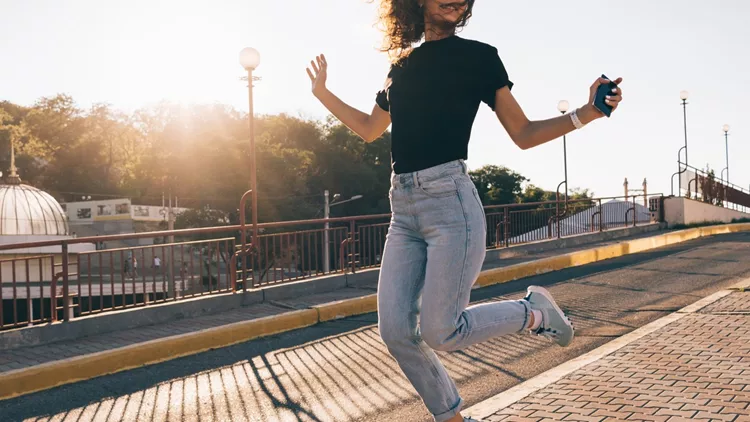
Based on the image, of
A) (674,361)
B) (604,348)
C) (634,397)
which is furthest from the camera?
(604,348)

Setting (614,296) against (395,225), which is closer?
(395,225)

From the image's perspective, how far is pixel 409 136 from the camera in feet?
8.87

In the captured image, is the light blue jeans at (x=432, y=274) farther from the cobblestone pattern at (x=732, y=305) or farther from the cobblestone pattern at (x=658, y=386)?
the cobblestone pattern at (x=732, y=305)

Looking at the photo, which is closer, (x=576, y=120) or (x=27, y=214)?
(x=576, y=120)

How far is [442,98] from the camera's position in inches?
105

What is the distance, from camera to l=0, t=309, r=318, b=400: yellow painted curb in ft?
20.0

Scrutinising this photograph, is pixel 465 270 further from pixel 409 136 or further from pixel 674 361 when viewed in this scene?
pixel 674 361

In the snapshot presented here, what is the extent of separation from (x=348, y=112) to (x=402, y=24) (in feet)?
1.62

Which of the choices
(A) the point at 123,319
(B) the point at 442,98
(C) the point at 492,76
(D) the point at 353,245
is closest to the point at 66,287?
(A) the point at 123,319

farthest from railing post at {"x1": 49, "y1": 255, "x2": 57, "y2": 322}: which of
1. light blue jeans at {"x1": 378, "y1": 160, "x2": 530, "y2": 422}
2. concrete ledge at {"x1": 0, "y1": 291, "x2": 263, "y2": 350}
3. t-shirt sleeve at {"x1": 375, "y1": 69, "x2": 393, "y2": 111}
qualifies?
light blue jeans at {"x1": 378, "y1": 160, "x2": 530, "y2": 422}

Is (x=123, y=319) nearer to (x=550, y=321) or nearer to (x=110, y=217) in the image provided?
(x=550, y=321)

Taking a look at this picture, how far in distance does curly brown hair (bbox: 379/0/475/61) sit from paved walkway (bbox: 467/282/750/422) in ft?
6.64

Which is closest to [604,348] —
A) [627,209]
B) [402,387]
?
[402,387]

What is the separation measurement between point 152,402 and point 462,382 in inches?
89.8
